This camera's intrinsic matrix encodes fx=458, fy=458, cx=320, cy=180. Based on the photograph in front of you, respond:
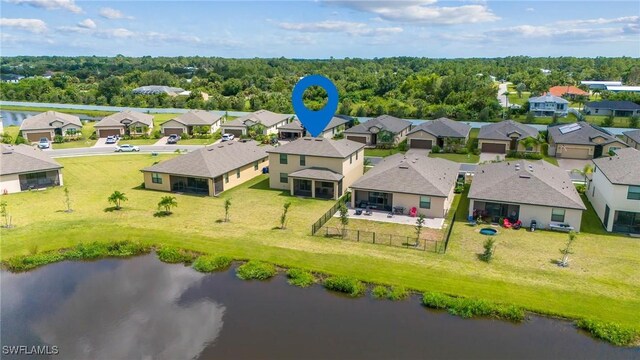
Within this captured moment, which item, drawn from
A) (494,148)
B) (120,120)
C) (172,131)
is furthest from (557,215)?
(120,120)

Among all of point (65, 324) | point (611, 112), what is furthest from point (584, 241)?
point (611, 112)

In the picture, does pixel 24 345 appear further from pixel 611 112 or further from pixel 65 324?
pixel 611 112

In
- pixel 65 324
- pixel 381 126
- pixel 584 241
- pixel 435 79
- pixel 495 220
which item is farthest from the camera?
pixel 435 79

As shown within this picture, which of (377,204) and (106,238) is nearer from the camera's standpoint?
(106,238)

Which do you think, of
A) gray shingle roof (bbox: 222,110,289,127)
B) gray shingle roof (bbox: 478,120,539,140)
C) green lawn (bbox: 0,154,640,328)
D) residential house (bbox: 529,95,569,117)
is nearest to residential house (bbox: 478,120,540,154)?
gray shingle roof (bbox: 478,120,539,140)

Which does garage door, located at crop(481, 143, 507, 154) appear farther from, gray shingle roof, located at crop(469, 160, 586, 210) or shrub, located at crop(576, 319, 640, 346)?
shrub, located at crop(576, 319, 640, 346)

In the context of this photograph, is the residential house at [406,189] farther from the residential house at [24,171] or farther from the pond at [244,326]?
the residential house at [24,171]
